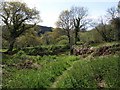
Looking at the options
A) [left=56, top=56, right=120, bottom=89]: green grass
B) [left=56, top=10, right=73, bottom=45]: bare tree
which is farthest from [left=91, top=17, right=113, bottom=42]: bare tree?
[left=56, top=56, right=120, bottom=89]: green grass

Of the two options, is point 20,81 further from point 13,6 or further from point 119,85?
point 13,6

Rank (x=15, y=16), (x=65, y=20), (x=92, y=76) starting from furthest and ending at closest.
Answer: (x=65, y=20) → (x=15, y=16) → (x=92, y=76)

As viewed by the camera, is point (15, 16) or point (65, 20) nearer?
point (15, 16)

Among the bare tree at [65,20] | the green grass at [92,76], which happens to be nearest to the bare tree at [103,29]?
the bare tree at [65,20]

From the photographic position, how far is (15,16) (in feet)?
160

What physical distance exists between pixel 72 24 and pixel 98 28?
19.9 feet

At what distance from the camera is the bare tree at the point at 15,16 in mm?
48375

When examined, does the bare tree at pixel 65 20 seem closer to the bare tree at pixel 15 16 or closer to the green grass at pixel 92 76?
the bare tree at pixel 15 16

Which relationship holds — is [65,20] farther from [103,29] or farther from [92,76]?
[92,76]

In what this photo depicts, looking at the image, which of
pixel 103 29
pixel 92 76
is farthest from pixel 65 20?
pixel 92 76

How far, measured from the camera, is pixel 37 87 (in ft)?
44.7

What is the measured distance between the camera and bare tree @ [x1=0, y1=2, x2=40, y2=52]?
1905 inches

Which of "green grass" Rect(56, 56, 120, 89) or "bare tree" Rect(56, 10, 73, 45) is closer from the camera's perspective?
"green grass" Rect(56, 56, 120, 89)

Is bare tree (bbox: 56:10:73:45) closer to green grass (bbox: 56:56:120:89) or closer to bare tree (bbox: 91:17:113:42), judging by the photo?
bare tree (bbox: 91:17:113:42)
